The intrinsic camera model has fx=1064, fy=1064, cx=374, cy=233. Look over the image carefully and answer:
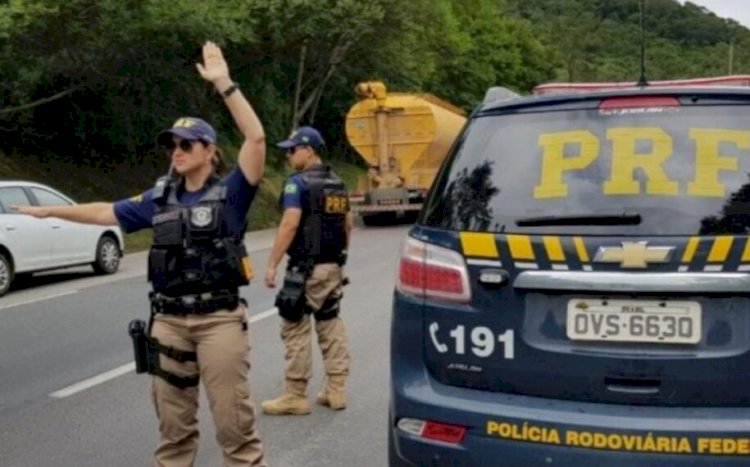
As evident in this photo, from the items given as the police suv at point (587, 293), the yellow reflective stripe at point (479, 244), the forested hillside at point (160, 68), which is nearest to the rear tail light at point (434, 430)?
the police suv at point (587, 293)

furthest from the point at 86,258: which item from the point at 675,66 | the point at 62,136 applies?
the point at 675,66

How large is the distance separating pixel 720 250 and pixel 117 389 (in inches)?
208

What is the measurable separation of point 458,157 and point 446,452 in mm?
1057

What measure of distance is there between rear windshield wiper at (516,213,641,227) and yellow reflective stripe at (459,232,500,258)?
11 centimetres

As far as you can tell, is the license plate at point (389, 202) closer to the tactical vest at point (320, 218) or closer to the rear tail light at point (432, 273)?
the tactical vest at point (320, 218)

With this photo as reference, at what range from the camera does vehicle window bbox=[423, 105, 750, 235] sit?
346 cm

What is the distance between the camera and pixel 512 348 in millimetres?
3541

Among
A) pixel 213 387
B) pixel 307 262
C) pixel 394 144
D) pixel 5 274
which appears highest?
pixel 394 144

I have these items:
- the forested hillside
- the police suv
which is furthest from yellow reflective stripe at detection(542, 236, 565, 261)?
the forested hillside

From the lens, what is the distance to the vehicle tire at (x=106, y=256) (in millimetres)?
15914

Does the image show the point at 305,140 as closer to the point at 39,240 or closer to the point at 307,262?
the point at 307,262

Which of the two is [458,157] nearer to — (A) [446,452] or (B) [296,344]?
(A) [446,452]

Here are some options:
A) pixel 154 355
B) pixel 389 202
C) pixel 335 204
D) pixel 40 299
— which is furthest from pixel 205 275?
pixel 389 202

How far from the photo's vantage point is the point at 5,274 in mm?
13898
